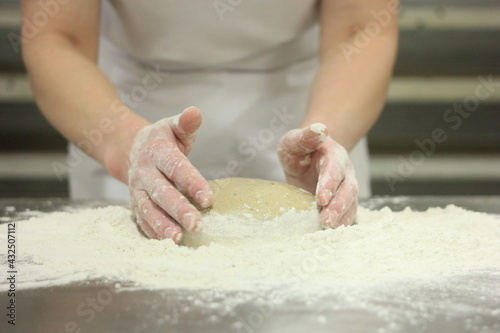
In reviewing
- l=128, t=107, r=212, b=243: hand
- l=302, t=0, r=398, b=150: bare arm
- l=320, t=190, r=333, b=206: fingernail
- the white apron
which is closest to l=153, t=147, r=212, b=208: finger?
l=128, t=107, r=212, b=243: hand

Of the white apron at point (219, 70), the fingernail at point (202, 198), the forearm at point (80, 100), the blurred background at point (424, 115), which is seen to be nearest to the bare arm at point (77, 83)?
the forearm at point (80, 100)

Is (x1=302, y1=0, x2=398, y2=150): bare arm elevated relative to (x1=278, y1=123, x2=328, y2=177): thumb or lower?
elevated

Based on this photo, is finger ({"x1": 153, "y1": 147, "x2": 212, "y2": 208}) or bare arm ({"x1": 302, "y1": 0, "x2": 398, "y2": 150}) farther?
bare arm ({"x1": 302, "y1": 0, "x2": 398, "y2": 150})

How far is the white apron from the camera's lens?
1.90 meters

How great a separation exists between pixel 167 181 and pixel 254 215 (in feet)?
0.74

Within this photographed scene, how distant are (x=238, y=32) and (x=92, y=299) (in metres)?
1.25

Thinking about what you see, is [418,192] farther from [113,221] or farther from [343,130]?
[113,221]

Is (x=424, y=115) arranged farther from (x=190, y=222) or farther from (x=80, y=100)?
(x=190, y=222)

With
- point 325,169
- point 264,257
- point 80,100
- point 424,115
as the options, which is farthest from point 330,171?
point 424,115

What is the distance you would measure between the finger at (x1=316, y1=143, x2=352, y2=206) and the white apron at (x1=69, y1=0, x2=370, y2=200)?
0.68m

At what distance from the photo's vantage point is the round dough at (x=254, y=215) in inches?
49.5

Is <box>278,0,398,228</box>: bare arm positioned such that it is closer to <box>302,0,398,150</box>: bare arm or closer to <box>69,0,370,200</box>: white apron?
<box>302,0,398,150</box>: bare arm

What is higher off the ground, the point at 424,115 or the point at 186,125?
the point at 186,125

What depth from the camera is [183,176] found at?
4.13 ft
